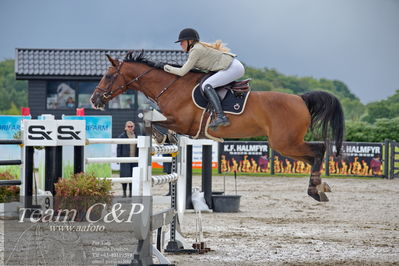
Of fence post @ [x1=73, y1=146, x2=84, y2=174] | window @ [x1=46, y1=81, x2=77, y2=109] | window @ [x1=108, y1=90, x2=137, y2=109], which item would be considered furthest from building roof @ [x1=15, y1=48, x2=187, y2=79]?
fence post @ [x1=73, y1=146, x2=84, y2=174]

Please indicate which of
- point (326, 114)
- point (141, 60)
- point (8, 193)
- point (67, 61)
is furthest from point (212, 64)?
point (67, 61)

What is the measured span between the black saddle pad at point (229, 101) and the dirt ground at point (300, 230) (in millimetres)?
1480

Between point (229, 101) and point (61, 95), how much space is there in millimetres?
17821

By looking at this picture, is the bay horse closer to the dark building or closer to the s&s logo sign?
the s&s logo sign

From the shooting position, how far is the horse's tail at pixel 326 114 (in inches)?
290

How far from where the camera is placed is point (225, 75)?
709cm

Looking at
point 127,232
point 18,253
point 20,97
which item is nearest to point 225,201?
point 127,232

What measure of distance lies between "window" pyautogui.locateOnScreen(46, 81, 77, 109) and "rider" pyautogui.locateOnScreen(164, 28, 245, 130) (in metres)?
17.2

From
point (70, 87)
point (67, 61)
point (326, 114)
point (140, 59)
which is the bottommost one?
point (326, 114)

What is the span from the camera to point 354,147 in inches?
744

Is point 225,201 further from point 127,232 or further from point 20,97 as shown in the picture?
point 20,97

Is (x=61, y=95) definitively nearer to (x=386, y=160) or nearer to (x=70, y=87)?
(x=70, y=87)

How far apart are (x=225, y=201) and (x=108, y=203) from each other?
11.8 feet

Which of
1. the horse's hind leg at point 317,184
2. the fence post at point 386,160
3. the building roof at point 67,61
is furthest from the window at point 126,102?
the horse's hind leg at point 317,184
